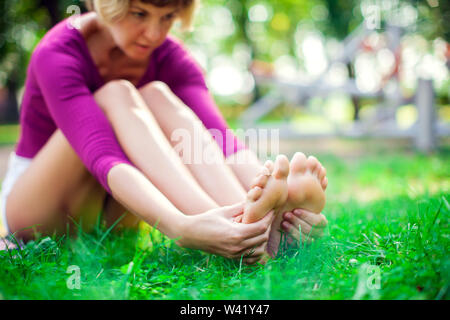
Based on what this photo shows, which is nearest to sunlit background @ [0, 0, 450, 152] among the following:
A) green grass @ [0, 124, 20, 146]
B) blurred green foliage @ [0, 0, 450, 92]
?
blurred green foliage @ [0, 0, 450, 92]

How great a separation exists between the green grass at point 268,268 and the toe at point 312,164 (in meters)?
0.21

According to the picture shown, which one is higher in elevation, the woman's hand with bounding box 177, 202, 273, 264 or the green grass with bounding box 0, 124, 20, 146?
the woman's hand with bounding box 177, 202, 273, 264

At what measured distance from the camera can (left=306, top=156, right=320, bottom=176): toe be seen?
124 centimetres

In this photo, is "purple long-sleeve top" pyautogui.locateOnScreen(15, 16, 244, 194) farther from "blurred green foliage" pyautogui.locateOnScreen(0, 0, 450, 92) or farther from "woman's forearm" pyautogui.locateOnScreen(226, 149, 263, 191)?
"blurred green foliage" pyautogui.locateOnScreen(0, 0, 450, 92)

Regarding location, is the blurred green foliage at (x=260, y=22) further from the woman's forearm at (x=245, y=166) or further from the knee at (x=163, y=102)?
the woman's forearm at (x=245, y=166)

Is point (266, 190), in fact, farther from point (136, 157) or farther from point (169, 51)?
point (169, 51)

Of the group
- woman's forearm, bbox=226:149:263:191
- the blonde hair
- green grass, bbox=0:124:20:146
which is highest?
the blonde hair

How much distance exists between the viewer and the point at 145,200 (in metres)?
1.19

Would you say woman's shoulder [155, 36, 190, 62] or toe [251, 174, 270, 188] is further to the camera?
woman's shoulder [155, 36, 190, 62]

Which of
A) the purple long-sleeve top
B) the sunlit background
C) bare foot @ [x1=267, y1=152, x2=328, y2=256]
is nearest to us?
bare foot @ [x1=267, y1=152, x2=328, y2=256]

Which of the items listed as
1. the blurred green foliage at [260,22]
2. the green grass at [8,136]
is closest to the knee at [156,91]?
the blurred green foliage at [260,22]

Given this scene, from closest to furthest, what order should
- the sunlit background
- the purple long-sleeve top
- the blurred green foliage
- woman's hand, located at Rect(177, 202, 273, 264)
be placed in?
1. woman's hand, located at Rect(177, 202, 273, 264)
2. the purple long-sleeve top
3. the sunlit background
4. the blurred green foliage
